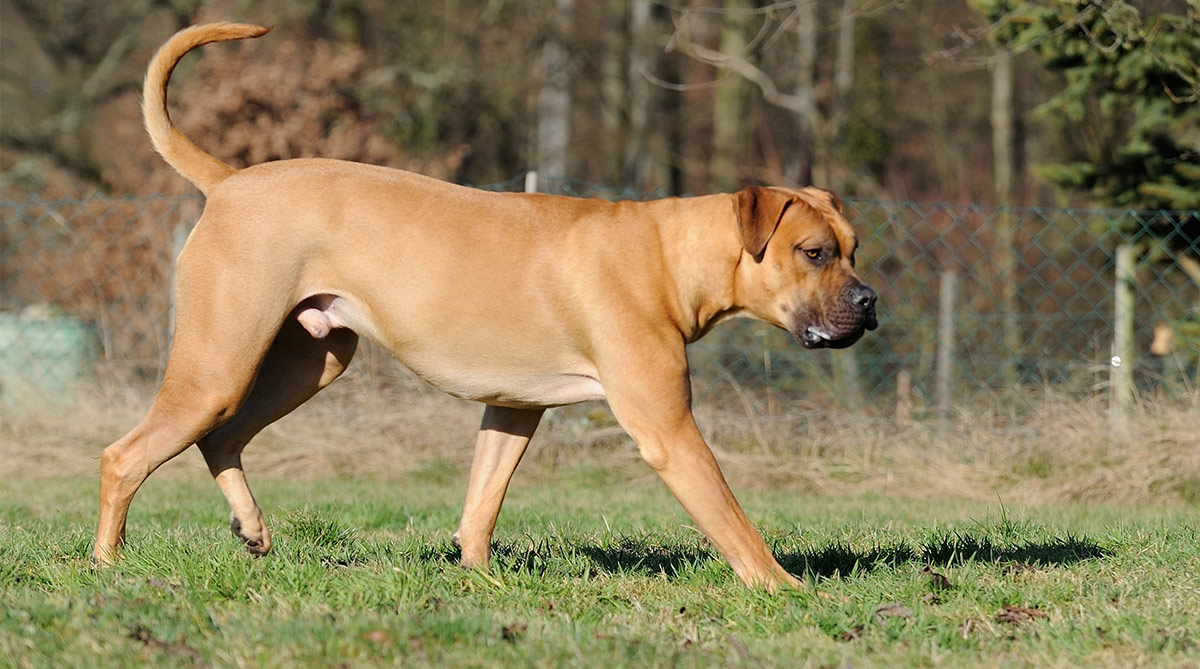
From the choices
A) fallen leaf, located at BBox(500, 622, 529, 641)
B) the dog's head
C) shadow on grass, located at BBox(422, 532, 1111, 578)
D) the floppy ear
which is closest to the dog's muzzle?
the dog's head

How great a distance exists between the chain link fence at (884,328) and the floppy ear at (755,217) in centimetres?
394

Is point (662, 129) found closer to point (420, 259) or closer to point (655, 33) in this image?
point (655, 33)

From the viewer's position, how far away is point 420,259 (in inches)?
182

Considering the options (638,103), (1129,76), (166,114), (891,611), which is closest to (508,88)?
(638,103)

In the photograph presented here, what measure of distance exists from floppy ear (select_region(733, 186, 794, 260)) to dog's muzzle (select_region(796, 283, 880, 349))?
33 cm

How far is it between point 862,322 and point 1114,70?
5213 mm

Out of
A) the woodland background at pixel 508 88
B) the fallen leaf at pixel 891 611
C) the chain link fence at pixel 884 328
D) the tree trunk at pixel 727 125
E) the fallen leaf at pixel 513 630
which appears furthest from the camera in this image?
the tree trunk at pixel 727 125

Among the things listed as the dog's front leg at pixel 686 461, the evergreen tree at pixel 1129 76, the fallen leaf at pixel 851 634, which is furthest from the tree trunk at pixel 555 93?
the fallen leaf at pixel 851 634

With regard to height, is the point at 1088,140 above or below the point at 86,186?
above

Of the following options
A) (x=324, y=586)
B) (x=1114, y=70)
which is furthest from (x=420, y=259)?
(x=1114, y=70)

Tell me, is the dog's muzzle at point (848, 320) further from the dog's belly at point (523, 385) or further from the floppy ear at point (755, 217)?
the dog's belly at point (523, 385)

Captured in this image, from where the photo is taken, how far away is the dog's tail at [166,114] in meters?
4.90

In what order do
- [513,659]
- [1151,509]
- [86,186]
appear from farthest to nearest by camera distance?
[86,186]
[1151,509]
[513,659]

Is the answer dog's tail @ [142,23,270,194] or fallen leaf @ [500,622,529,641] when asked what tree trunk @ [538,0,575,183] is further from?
fallen leaf @ [500,622,529,641]
